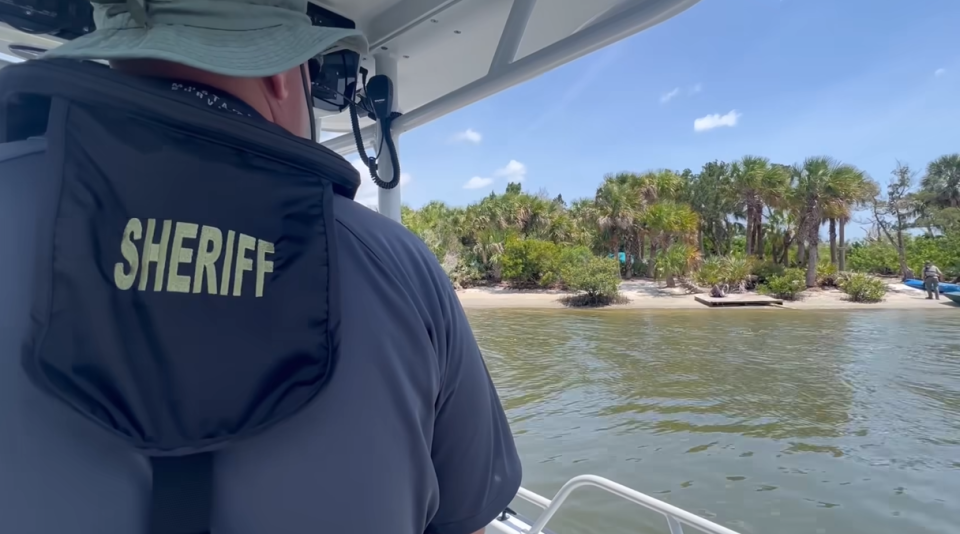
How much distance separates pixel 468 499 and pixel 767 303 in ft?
75.3

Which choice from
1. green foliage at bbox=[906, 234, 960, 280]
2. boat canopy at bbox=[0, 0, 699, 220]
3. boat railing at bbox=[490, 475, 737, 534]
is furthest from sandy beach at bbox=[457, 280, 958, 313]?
boat railing at bbox=[490, 475, 737, 534]

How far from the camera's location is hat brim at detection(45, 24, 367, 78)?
53cm

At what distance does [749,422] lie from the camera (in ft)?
27.2

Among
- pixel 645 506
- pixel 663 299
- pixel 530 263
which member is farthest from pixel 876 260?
pixel 645 506

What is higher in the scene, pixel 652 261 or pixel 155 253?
pixel 652 261

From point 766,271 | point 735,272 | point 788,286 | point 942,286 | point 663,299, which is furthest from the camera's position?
point 766,271

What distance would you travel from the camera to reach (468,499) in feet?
2.48

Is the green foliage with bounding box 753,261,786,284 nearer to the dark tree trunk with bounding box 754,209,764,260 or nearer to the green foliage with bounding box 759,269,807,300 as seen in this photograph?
the green foliage with bounding box 759,269,807,300

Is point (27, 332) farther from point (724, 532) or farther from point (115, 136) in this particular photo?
point (724, 532)

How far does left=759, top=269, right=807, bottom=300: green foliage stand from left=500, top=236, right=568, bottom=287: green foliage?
8.21 meters

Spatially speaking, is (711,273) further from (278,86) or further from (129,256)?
(129,256)

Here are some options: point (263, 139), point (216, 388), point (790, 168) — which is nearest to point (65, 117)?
point (263, 139)

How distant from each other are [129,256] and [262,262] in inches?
4.0

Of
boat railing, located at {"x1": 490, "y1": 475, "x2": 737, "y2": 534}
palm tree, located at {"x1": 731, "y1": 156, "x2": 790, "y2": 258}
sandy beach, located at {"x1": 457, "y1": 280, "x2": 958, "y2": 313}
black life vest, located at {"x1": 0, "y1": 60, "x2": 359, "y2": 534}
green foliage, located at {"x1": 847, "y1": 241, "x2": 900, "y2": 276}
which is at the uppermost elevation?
palm tree, located at {"x1": 731, "y1": 156, "x2": 790, "y2": 258}
